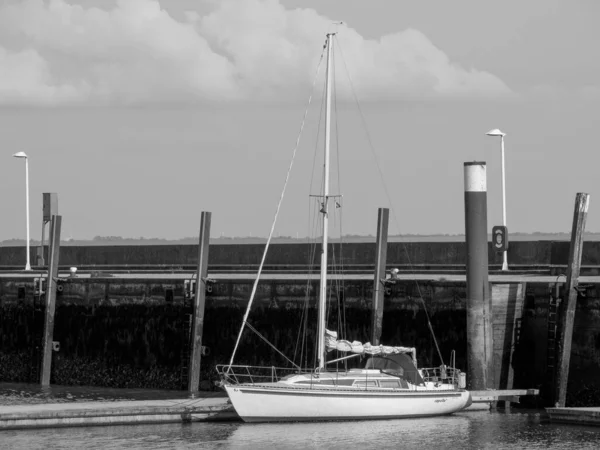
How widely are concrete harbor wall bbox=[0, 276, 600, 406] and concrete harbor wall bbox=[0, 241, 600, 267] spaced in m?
2.92

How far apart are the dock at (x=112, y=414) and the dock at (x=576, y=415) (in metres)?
7.88

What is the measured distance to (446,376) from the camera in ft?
109

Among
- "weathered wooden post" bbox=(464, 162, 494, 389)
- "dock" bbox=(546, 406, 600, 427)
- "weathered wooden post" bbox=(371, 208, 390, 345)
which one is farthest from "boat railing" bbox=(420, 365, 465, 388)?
"dock" bbox=(546, 406, 600, 427)

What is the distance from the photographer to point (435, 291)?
35.4 m

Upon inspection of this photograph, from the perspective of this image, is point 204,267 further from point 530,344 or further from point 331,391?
point 530,344

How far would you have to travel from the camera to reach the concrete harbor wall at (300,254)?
144 ft

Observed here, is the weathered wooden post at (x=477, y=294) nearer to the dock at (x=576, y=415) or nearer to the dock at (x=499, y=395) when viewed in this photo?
the dock at (x=499, y=395)

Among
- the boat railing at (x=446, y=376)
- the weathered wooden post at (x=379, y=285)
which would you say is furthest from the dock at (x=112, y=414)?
the boat railing at (x=446, y=376)

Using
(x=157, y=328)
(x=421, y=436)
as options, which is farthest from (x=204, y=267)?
(x=421, y=436)

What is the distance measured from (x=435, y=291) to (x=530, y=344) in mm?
2940

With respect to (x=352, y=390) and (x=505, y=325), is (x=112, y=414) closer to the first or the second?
(x=352, y=390)

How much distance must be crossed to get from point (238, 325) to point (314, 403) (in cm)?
677

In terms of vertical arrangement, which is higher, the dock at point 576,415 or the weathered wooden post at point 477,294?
the weathered wooden post at point 477,294

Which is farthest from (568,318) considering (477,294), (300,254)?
(300,254)
